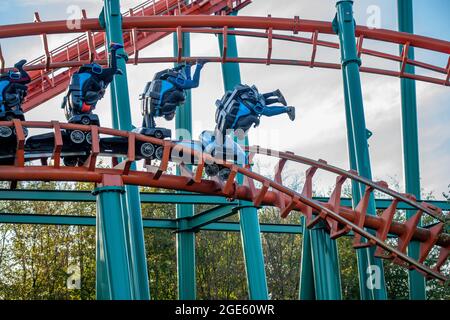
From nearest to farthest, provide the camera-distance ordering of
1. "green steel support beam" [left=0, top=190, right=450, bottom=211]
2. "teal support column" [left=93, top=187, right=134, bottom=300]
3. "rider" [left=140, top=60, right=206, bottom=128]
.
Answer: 1. "teal support column" [left=93, top=187, right=134, bottom=300]
2. "rider" [left=140, top=60, right=206, bottom=128]
3. "green steel support beam" [left=0, top=190, right=450, bottom=211]

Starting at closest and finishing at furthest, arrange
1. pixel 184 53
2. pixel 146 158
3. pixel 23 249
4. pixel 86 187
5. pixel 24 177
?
pixel 24 177, pixel 146 158, pixel 184 53, pixel 23 249, pixel 86 187

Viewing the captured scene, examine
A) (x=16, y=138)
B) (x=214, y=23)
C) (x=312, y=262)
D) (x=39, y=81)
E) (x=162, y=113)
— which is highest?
(x=39, y=81)

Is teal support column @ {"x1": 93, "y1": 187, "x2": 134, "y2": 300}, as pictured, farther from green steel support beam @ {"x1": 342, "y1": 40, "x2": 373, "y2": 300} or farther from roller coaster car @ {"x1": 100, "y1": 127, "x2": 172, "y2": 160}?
green steel support beam @ {"x1": 342, "y1": 40, "x2": 373, "y2": 300}

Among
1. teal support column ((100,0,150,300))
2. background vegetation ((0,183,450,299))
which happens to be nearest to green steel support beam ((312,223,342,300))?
teal support column ((100,0,150,300))

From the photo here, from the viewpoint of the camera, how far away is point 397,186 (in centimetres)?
2323

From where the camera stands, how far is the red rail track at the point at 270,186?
319 inches

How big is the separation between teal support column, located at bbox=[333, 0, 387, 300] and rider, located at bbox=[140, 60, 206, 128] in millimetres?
2088

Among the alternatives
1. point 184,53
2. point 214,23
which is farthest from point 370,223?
point 184,53

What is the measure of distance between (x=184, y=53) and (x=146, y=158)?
199 inches

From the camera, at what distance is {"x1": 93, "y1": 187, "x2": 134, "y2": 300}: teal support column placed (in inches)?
305

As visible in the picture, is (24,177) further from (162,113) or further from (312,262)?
(312,262)

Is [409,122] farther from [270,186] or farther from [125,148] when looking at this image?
[125,148]

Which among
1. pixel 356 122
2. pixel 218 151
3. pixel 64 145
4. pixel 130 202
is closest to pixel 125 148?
pixel 64 145

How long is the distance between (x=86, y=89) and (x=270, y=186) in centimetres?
200
